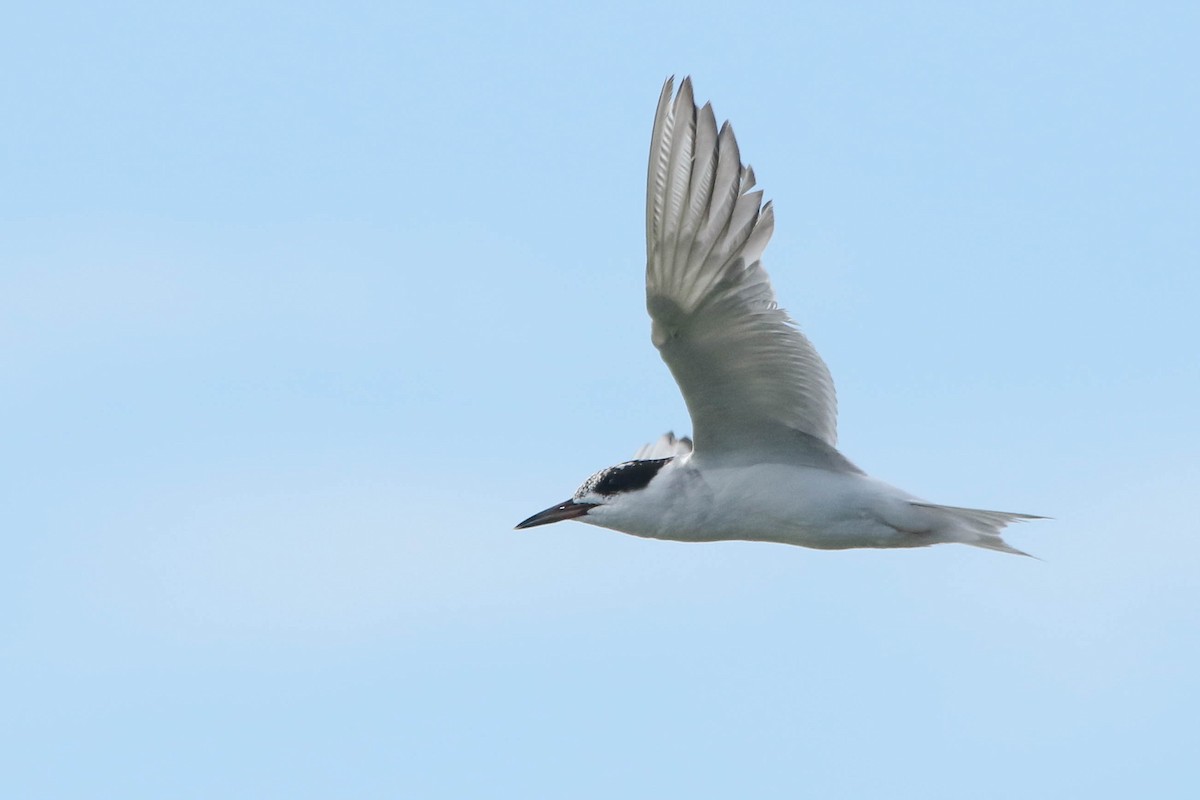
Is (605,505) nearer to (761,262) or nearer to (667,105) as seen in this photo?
(761,262)

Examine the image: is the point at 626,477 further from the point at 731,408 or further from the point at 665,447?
the point at 665,447

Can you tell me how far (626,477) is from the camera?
8.00 m

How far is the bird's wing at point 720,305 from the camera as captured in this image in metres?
6.73

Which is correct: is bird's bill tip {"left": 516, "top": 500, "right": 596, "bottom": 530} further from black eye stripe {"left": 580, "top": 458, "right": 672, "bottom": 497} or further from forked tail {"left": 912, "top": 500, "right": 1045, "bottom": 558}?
forked tail {"left": 912, "top": 500, "right": 1045, "bottom": 558}

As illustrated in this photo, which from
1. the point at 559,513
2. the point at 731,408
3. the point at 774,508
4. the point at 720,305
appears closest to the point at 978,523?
the point at 774,508

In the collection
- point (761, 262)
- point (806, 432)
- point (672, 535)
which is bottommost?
point (672, 535)

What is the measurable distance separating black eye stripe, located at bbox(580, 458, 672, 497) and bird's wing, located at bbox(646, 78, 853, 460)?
1.00 feet

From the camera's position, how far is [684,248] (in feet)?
22.8

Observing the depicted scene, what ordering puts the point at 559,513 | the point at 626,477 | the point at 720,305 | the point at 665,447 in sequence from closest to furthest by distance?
1. the point at 720,305
2. the point at 626,477
3. the point at 559,513
4. the point at 665,447

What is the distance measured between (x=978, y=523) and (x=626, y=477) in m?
1.86

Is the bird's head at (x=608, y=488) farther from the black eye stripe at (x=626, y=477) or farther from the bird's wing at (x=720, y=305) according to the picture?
the bird's wing at (x=720, y=305)

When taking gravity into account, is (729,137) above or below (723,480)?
above

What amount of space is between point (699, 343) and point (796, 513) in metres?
1.07

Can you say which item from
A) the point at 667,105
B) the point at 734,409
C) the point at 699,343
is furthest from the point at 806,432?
the point at 667,105
